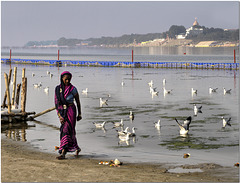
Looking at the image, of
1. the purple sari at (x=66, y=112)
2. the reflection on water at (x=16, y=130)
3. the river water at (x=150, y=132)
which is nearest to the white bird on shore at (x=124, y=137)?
the river water at (x=150, y=132)

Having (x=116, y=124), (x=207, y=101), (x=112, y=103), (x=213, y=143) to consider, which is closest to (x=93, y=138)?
(x=116, y=124)

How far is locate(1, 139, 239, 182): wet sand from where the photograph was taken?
995cm

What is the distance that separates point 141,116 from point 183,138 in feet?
22.0

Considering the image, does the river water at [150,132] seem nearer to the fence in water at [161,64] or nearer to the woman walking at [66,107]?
the woman walking at [66,107]

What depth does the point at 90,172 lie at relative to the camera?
1062 cm

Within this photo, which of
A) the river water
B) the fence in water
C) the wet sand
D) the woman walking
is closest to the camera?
the wet sand

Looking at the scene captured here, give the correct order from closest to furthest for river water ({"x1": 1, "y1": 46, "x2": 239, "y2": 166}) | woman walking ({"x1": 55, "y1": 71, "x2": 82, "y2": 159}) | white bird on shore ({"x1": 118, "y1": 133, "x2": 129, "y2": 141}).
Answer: woman walking ({"x1": 55, "y1": 71, "x2": 82, "y2": 159}) → river water ({"x1": 1, "y1": 46, "x2": 239, "y2": 166}) → white bird on shore ({"x1": 118, "y1": 133, "x2": 129, "y2": 141})

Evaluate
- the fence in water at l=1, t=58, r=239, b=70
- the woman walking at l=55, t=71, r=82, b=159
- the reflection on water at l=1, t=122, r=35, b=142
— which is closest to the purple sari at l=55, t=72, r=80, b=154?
the woman walking at l=55, t=71, r=82, b=159

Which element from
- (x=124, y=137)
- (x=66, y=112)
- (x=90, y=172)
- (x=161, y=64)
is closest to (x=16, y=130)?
(x=124, y=137)

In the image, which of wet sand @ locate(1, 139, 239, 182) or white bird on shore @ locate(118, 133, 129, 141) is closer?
wet sand @ locate(1, 139, 239, 182)

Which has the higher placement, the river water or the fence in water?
the fence in water

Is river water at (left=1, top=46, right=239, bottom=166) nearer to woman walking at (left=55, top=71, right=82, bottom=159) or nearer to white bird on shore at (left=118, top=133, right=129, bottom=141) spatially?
white bird on shore at (left=118, top=133, right=129, bottom=141)

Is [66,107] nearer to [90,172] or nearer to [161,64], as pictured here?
[90,172]

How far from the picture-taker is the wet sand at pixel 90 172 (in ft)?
32.7
